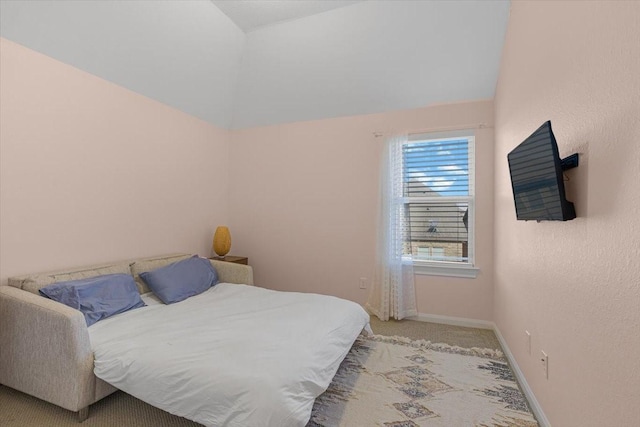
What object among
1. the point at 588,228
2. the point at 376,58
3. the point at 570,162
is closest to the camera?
the point at 588,228

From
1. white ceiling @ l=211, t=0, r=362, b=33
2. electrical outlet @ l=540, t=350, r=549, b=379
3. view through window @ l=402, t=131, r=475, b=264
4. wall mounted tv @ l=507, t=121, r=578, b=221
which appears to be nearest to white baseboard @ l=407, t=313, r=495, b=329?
view through window @ l=402, t=131, r=475, b=264

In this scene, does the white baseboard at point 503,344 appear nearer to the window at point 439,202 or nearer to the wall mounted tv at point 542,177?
the window at point 439,202

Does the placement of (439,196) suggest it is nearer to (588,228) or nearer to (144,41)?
(588,228)

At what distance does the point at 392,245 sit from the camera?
3.52m

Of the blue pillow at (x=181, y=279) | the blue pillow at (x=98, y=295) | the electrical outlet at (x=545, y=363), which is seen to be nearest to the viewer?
the electrical outlet at (x=545, y=363)

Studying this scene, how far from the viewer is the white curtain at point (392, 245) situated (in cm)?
348

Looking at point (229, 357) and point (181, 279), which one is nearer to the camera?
point (229, 357)

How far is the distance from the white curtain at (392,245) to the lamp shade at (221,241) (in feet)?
6.15

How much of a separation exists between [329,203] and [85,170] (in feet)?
8.17

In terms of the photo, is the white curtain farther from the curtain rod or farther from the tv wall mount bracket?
the tv wall mount bracket

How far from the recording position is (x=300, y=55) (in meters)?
3.31

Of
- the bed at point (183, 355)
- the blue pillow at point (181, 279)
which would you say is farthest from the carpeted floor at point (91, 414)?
the blue pillow at point (181, 279)

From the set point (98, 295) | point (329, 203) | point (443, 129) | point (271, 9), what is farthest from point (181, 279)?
point (443, 129)

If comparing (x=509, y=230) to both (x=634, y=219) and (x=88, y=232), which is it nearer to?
(x=634, y=219)
